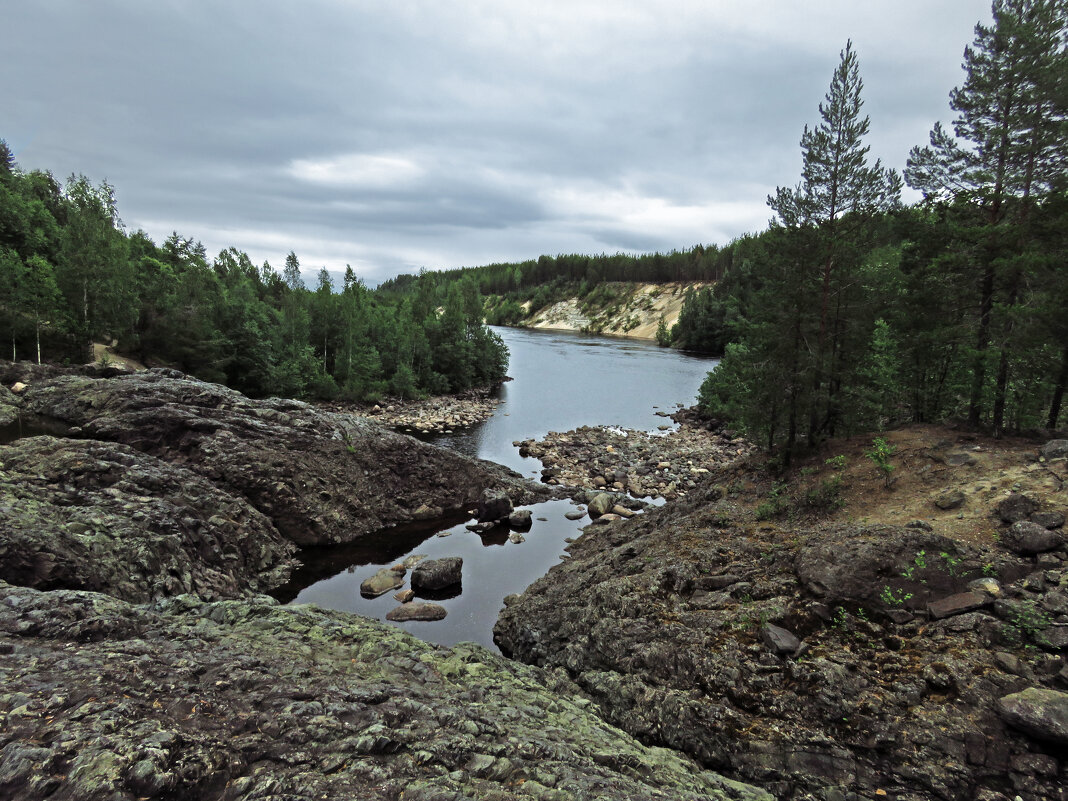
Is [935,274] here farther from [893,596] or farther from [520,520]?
[520,520]

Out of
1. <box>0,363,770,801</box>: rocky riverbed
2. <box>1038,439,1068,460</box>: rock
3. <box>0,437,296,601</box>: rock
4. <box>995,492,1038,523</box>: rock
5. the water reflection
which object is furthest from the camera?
the water reflection

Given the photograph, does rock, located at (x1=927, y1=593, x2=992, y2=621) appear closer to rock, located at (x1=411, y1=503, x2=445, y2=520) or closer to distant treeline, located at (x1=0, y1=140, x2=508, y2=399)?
rock, located at (x1=411, y1=503, x2=445, y2=520)

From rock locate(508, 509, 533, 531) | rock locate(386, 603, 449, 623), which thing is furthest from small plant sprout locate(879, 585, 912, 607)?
rock locate(508, 509, 533, 531)

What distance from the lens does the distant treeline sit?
35.8 metres

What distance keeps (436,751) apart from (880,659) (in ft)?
25.7

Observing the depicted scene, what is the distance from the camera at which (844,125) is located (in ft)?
53.7

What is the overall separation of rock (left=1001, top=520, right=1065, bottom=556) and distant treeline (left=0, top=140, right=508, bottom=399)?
47275mm

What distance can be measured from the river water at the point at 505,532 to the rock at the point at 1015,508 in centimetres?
1307

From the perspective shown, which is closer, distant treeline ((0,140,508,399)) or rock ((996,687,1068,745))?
rock ((996,687,1068,745))

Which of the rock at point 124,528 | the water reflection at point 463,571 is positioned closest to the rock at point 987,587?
the water reflection at point 463,571

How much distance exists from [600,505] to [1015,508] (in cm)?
1531

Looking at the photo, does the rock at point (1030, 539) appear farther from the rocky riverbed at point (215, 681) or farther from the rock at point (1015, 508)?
the rocky riverbed at point (215, 681)

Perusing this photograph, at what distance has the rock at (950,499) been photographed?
1159 centimetres

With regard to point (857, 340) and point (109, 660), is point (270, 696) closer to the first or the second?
point (109, 660)
